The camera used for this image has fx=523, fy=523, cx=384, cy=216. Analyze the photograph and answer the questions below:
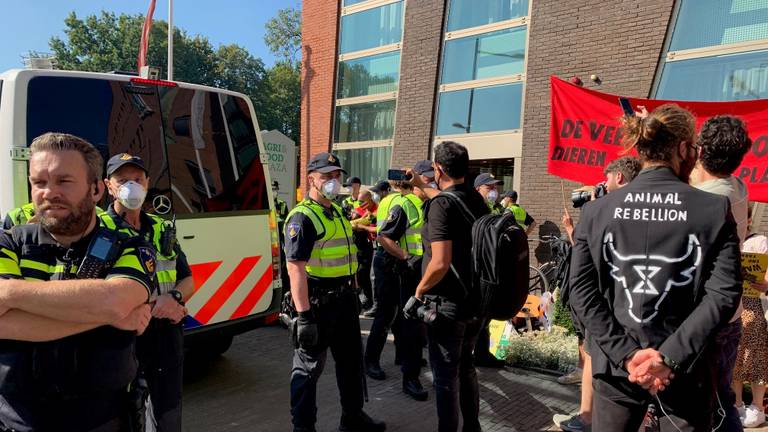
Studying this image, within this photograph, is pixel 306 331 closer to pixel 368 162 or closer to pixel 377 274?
pixel 377 274

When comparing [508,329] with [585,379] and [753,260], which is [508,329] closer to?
[585,379]

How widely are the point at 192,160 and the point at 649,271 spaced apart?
3.31 metres

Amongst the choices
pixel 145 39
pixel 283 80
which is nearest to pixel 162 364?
pixel 145 39

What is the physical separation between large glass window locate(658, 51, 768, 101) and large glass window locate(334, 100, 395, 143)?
16.7ft

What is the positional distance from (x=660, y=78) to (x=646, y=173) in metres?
6.37

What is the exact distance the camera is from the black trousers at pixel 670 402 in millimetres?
1911

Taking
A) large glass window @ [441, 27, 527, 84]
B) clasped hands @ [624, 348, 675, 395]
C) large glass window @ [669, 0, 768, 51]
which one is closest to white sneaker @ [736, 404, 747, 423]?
clasped hands @ [624, 348, 675, 395]

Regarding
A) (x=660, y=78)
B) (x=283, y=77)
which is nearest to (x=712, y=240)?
(x=660, y=78)

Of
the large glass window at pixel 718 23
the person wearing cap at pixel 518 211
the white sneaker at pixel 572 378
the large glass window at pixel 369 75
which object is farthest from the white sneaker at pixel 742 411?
the large glass window at pixel 369 75

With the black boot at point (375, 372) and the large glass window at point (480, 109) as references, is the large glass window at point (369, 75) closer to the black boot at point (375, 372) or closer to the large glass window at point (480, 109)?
the large glass window at point (480, 109)

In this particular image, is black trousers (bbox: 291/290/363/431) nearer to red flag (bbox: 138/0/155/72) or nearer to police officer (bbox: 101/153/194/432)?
police officer (bbox: 101/153/194/432)

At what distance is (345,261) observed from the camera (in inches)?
136

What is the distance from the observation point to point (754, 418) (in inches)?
149

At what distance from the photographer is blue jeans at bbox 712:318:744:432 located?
2332 mm
